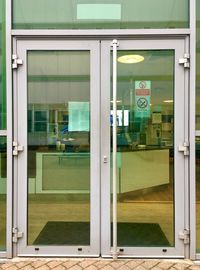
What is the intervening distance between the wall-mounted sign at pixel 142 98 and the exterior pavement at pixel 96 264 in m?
1.68

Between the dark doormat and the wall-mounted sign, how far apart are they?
1.34 m

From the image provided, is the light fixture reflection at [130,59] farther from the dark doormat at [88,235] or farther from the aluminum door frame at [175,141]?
the dark doormat at [88,235]

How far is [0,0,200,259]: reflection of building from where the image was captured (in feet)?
12.4

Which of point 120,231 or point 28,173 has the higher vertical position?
point 28,173

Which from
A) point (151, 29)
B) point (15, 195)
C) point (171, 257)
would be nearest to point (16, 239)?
point (15, 195)

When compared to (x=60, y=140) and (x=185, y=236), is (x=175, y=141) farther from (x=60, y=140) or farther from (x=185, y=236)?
(x=60, y=140)

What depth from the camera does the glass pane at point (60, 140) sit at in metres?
3.84

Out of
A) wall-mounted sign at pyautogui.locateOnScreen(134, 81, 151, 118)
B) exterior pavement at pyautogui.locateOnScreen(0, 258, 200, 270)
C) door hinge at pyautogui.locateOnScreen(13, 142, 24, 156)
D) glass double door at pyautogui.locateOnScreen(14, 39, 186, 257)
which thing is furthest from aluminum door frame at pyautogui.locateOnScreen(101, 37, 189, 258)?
door hinge at pyautogui.locateOnScreen(13, 142, 24, 156)

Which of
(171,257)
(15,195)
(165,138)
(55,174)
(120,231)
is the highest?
(165,138)

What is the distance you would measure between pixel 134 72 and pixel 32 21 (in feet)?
4.33

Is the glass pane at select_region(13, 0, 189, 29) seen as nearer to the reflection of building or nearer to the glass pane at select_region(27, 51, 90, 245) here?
the reflection of building

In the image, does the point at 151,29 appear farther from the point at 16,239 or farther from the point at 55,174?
the point at 16,239

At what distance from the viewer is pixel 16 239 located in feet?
12.5

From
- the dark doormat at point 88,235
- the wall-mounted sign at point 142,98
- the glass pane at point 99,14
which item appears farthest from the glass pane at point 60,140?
the wall-mounted sign at point 142,98
